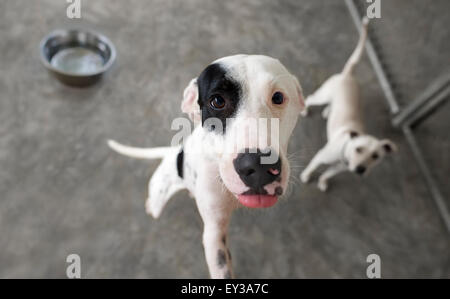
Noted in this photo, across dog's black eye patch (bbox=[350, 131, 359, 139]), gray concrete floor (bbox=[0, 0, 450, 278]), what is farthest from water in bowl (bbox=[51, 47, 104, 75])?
dog's black eye patch (bbox=[350, 131, 359, 139])

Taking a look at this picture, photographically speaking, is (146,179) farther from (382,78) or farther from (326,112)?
(382,78)

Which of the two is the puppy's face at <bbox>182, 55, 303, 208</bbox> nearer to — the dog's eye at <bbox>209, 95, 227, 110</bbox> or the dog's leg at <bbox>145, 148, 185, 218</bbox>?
the dog's eye at <bbox>209, 95, 227, 110</bbox>

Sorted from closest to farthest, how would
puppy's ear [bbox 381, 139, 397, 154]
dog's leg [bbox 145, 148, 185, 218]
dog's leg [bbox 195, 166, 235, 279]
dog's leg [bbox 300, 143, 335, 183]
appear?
dog's leg [bbox 195, 166, 235, 279] < dog's leg [bbox 145, 148, 185, 218] < puppy's ear [bbox 381, 139, 397, 154] < dog's leg [bbox 300, 143, 335, 183]

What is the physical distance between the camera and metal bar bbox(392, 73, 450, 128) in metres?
3.08

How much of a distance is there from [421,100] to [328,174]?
1143mm

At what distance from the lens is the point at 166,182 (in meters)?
1.57

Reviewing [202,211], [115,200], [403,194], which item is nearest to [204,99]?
[202,211]

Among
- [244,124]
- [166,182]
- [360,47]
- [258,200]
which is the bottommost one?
[258,200]

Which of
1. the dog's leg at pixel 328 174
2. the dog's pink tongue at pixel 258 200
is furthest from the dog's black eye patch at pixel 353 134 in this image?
the dog's pink tongue at pixel 258 200

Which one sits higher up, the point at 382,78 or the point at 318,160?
the point at 382,78

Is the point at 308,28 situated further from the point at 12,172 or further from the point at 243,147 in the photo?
the point at 12,172

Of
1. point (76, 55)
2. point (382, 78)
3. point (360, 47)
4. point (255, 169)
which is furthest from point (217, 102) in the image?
point (382, 78)

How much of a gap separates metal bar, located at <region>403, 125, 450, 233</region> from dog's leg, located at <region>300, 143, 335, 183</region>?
1116 millimetres

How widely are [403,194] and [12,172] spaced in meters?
3.03
